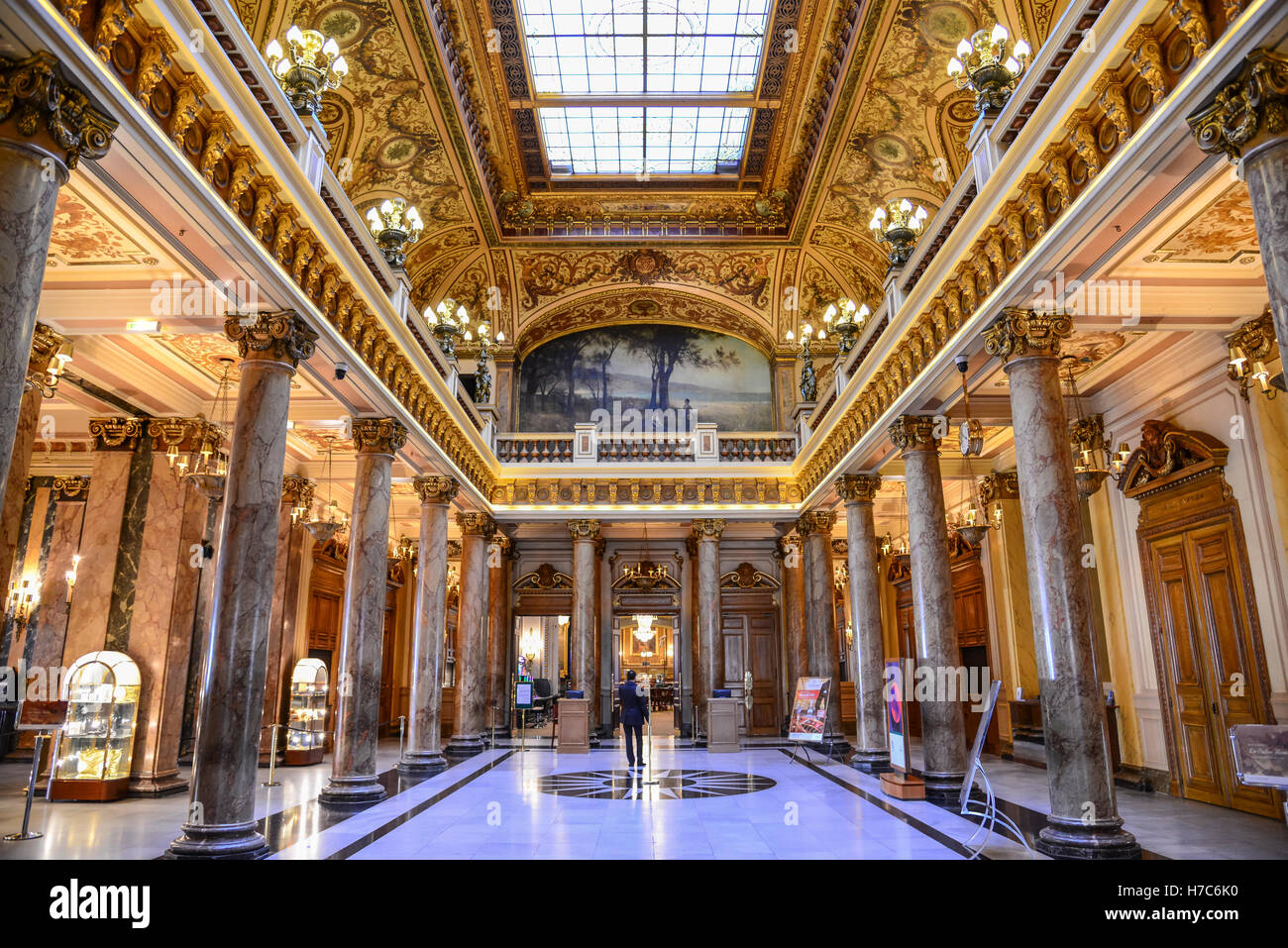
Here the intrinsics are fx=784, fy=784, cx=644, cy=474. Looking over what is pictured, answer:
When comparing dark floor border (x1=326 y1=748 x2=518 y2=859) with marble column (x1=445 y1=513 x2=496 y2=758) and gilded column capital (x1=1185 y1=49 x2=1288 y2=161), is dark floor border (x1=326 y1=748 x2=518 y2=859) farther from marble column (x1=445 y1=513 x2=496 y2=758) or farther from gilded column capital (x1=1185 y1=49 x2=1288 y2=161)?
gilded column capital (x1=1185 y1=49 x2=1288 y2=161)

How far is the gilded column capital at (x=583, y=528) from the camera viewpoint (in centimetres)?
1739

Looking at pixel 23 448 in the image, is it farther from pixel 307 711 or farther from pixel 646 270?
pixel 646 270

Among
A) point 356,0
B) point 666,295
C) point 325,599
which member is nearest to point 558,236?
point 666,295

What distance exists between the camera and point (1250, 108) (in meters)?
4.23

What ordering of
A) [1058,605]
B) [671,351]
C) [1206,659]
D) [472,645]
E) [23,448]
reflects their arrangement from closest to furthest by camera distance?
[1058,605]
[23,448]
[1206,659]
[472,645]
[671,351]

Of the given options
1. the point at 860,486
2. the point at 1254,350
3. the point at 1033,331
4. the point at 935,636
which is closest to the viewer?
the point at 1033,331

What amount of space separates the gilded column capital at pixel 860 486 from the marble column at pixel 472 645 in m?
7.40

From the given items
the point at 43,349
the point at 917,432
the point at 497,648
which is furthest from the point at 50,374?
the point at 497,648

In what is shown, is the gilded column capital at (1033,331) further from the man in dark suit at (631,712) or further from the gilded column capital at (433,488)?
the gilded column capital at (433,488)

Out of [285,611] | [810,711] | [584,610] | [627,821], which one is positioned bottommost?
[627,821]

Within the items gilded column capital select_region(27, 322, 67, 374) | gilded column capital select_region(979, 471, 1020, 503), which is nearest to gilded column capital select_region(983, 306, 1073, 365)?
gilded column capital select_region(979, 471, 1020, 503)

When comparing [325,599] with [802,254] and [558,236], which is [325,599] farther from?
[802,254]

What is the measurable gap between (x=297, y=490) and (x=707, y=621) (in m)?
8.57

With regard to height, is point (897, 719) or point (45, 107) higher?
point (45, 107)
